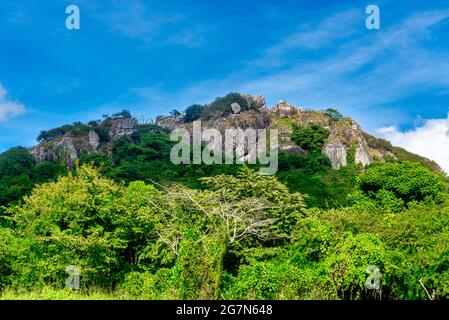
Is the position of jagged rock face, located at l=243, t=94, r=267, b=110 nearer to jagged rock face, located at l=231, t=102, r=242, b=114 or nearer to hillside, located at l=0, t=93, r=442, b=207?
hillside, located at l=0, t=93, r=442, b=207

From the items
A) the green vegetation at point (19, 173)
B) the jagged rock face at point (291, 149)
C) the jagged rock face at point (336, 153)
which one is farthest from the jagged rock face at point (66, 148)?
the jagged rock face at point (336, 153)

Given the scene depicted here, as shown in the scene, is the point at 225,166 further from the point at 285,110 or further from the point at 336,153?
the point at 285,110

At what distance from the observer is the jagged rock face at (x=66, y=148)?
217ft

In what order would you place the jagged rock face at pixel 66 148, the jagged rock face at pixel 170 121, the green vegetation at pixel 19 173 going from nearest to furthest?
1. the green vegetation at pixel 19 173
2. the jagged rock face at pixel 66 148
3. the jagged rock face at pixel 170 121

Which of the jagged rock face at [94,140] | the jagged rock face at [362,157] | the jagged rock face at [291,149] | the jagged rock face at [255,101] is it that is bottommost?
the jagged rock face at [362,157]

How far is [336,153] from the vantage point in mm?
68312

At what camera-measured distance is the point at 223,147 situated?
213 ft

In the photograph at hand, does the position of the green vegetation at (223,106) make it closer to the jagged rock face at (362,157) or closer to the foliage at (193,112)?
the foliage at (193,112)

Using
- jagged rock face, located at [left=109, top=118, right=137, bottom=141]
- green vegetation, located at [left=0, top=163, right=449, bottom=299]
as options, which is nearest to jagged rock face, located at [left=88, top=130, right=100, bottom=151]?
jagged rock face, located at [left=109, top=118, right=137, bottom=141]

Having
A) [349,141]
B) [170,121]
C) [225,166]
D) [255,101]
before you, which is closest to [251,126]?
[255,101]

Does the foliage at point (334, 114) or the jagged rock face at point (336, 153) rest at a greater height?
the foliage at point (334, 114)

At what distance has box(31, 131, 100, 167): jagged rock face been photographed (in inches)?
2608

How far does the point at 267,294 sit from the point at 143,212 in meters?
5.71
